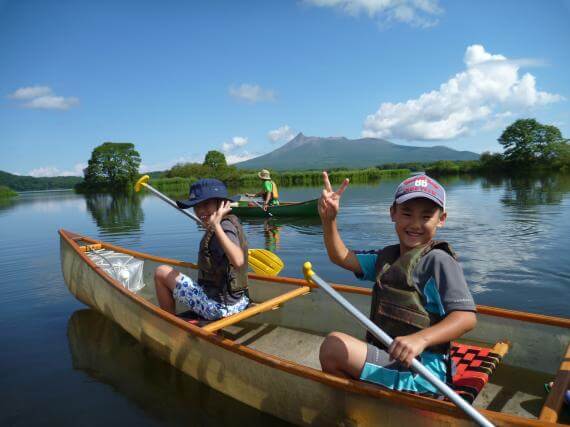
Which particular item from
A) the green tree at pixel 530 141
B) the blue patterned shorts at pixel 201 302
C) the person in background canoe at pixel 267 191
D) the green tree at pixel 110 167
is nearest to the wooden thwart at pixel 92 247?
the blue patterned shorts at pixel 201 302

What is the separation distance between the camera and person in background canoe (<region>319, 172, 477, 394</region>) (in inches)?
89.3

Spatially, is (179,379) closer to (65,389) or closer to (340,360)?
(65,389)

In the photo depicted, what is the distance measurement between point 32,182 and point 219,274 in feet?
542

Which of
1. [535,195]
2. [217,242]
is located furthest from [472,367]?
[535,195]

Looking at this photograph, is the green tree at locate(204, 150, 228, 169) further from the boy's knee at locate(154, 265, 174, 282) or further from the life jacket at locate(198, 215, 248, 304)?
the life jacket at locate(198, 215, 248, 304)

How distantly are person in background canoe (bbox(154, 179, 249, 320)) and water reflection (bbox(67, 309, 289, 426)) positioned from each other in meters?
0.79

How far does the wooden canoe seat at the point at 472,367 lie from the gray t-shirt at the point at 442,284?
0.77m

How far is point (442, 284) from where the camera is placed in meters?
2.30

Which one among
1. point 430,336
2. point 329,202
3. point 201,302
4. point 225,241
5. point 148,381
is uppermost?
point 329,202

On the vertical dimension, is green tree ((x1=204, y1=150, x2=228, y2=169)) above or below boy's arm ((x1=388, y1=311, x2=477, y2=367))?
above

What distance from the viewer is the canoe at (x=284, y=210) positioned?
612 inches

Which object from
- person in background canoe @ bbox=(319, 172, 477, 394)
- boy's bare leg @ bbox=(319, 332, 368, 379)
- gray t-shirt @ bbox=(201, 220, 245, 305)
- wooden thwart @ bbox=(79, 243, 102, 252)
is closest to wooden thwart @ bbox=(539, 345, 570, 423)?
person in background canoe @ bbox=(319, 172, 477, 394)

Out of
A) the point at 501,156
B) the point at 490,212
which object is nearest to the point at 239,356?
the point at 490,212

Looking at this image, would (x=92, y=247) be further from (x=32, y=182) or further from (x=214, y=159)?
(x=32, y=182)
